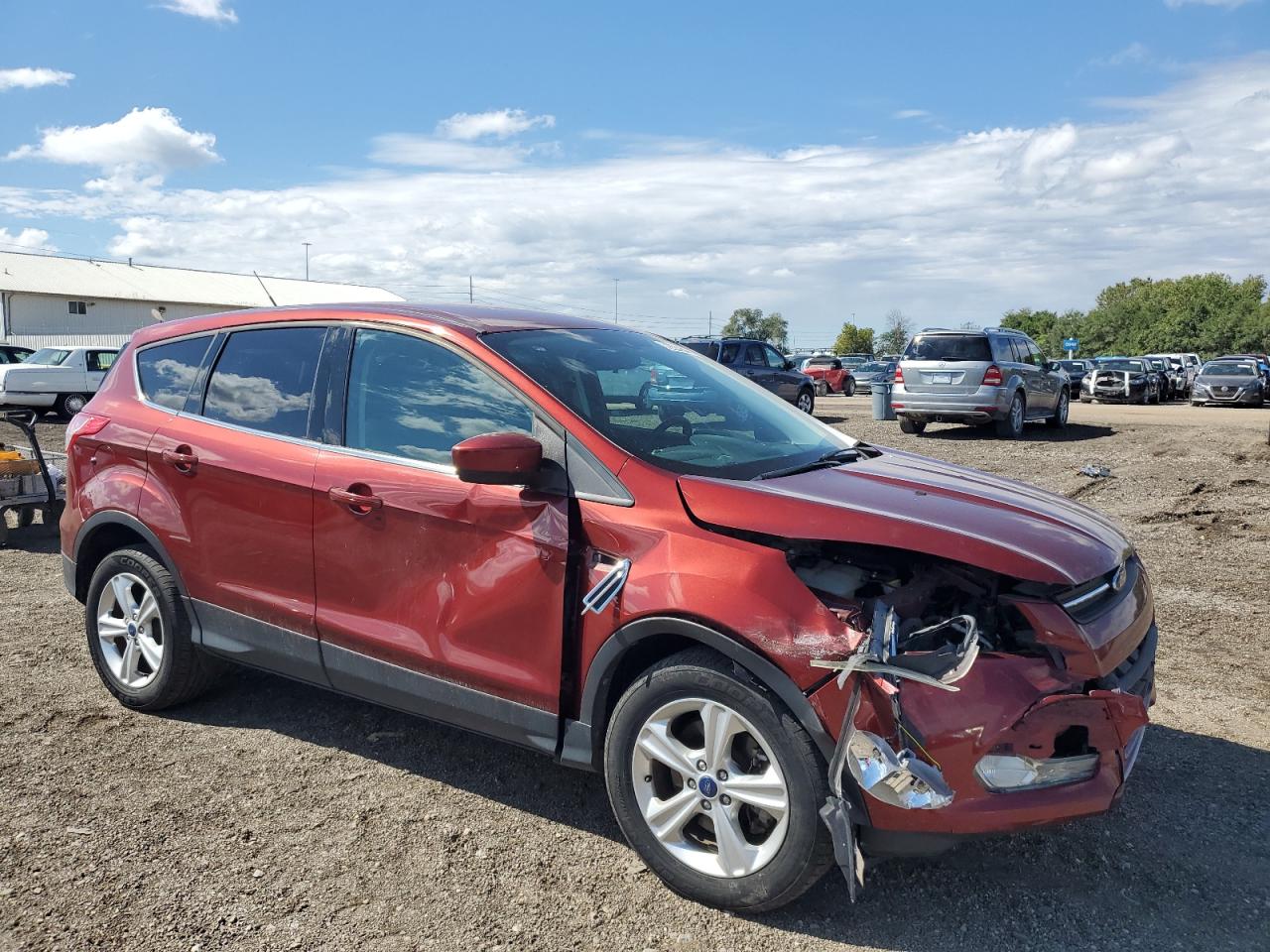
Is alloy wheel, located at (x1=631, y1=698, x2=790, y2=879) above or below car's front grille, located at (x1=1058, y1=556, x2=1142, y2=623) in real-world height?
below

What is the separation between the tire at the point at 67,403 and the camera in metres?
21.5

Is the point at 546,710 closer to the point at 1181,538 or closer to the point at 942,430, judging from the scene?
the point at 1181,538

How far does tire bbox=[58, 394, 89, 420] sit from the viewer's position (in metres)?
21.5

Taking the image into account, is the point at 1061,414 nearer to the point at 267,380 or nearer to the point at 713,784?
the point at 267,380

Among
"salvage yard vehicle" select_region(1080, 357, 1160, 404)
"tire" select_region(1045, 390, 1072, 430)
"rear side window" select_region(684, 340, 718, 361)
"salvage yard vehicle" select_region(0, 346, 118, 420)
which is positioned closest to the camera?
"tire" select_region(1045, 390, 1072, 430)

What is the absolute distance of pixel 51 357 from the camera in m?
22.2

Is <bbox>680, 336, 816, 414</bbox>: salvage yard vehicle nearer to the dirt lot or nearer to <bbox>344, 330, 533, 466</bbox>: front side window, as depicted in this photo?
the dirt lot

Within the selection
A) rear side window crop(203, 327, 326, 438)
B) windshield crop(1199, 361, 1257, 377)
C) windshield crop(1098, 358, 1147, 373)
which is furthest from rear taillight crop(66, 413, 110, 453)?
windshield crop(1098, 358, 1147, 373)

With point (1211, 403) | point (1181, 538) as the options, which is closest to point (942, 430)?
point (1181, 538)

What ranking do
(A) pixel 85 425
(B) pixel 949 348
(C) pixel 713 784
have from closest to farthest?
(C) pixel 713 784 < (A) pixel 85 425 < (B) pixel 949 348

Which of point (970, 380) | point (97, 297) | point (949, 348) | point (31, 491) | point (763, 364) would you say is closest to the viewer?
point (31, 491)

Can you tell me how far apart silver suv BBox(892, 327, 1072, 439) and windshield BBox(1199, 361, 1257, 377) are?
15.6m

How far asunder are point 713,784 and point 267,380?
2.44 m

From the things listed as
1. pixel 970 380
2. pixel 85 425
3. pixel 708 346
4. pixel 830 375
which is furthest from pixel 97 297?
pixel 85 425
